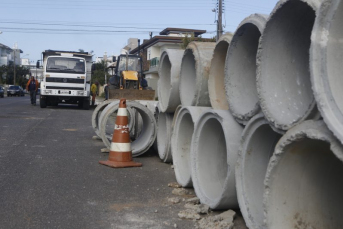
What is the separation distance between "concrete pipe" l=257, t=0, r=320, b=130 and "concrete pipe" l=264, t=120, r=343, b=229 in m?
0.38

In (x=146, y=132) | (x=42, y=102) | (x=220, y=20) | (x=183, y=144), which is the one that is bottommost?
(x=42, y=102)

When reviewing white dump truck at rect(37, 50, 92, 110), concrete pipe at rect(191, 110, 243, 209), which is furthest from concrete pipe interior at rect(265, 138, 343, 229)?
white dump truck at rect(37, 50, 92, 110)

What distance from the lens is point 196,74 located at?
6676 millimetres

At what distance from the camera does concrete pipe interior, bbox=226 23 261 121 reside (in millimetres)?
5297

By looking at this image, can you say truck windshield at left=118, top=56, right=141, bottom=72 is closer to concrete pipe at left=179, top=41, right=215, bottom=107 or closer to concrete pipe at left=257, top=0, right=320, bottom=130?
concrete pipe at left=179, top=41, right=215, bottom=107

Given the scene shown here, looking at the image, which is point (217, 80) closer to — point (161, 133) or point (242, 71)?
point (242, 71)

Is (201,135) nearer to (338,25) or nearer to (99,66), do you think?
(338,25)

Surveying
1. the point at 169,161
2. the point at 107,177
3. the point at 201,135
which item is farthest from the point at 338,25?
the point at 169,161

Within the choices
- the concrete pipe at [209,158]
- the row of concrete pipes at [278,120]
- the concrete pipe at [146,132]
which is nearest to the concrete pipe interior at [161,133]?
the concrete pipe at [146,132]

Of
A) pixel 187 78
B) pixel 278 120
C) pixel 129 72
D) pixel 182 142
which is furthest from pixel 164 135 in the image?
pixel 129 72

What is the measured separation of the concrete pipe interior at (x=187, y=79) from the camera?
731 cm

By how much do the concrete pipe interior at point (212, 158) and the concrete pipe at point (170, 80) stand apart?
1.73 metres

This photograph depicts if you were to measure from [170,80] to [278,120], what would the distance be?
420cm

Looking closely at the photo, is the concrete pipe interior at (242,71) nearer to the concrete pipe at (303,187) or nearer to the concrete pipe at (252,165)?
the concrete pipe at (252,165)
